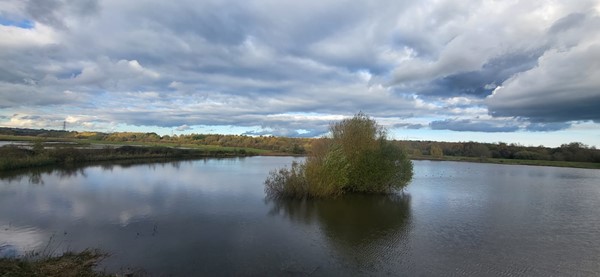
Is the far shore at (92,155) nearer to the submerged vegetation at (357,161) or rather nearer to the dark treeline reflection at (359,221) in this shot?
the submerged vegetation at (357,161)

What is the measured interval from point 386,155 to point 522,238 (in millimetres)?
12012

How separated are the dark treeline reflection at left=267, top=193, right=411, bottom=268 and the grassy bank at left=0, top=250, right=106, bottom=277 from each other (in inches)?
278

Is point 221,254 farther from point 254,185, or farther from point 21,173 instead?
point 21,173

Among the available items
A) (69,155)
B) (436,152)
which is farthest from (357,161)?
(436,152)

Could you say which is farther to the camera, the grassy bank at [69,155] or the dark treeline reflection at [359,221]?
the grassy bank at [69,155]

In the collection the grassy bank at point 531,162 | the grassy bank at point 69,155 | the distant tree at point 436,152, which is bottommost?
the grassy bank at point 69,155

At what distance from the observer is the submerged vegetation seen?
23203 mm

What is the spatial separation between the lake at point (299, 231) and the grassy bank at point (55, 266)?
0.55 metres

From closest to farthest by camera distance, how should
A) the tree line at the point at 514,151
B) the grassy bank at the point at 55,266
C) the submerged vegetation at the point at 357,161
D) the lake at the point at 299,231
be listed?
the grassy bank at the point at 55,266
the lake at the point at 299,231
the submerged vegetation at the point at 357,161
the tree line at the point at 514,151

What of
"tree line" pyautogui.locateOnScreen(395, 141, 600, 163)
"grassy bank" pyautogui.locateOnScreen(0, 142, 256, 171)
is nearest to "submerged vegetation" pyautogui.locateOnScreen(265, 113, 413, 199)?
"grassy bank" pyautogui.locateOnScreen(0, 142, 256, 171)

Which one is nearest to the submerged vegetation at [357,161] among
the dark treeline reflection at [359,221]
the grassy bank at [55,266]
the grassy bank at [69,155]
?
the dark treeline reflection at [359,221]

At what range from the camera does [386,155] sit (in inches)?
1027

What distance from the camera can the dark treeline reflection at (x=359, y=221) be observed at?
39.8 feet

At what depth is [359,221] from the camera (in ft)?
55.4
